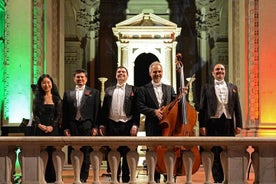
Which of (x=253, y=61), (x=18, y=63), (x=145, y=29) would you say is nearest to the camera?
(x=18, y=63)

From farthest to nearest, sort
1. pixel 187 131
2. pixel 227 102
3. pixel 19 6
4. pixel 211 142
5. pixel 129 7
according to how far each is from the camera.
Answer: pixel 129 7, pixel 19 6, pixel 227 102, pixel 187 131, pixel 211 142

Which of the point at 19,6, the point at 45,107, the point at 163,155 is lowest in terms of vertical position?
the point at 163,155

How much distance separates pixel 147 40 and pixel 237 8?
87.3 inches

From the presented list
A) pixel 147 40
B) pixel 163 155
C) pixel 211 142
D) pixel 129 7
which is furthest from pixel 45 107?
pixel 129 7

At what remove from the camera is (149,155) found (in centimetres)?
560

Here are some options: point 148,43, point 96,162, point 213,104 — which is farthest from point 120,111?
point 148,43

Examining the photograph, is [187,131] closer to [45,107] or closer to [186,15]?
[45,107]

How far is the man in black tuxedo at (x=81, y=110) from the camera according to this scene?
6.94 m

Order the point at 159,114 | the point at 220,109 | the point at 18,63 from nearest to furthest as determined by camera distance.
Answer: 1. the point at 159,114
2. the point at 220,109
3. the point at 18,63

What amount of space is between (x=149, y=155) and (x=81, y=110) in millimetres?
1636

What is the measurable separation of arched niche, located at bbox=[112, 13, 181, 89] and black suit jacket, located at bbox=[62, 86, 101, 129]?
19.8ft

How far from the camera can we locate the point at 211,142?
5574 millimetres

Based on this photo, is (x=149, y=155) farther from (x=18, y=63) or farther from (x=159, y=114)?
(x=18, y=63)

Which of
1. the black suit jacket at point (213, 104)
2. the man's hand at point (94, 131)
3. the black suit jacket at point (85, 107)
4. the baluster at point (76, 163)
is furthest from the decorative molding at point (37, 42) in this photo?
the baluster at point (76, 163)
